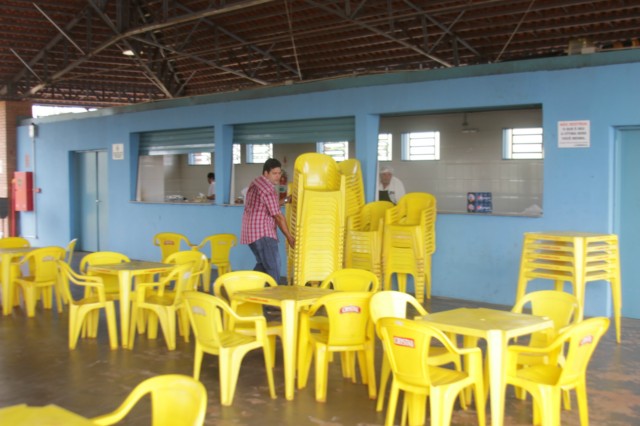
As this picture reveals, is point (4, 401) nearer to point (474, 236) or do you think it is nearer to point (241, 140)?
point (474, 236)

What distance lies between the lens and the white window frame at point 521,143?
12539mm

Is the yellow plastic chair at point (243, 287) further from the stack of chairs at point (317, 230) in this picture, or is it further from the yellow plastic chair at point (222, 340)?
the stack of chairs at point (317, 230)

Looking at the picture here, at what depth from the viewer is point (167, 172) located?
17.6m

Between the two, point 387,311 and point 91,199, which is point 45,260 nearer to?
point 387,311

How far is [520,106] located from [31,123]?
1168 centimetres

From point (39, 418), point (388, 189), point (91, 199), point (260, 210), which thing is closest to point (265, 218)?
point (260, 210)

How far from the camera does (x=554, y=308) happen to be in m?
4.75

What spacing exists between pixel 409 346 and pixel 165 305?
317cm

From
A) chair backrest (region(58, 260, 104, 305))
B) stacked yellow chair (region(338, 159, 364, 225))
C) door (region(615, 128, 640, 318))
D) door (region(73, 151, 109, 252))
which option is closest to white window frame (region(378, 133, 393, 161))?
stacked yellow chair (region(338, 159, 364, 225))

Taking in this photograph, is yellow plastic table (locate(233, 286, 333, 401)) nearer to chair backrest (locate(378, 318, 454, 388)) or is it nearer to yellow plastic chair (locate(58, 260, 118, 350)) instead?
chair backrest (locate(378, 318, 454, 388))

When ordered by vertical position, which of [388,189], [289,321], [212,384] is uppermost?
[388,189]

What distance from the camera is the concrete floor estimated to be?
4.59 metres

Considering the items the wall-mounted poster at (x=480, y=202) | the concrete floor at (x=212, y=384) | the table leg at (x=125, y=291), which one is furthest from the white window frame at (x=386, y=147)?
the table leg at (x=125, y=291)

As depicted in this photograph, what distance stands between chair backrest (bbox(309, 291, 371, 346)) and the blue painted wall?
3738 mm
